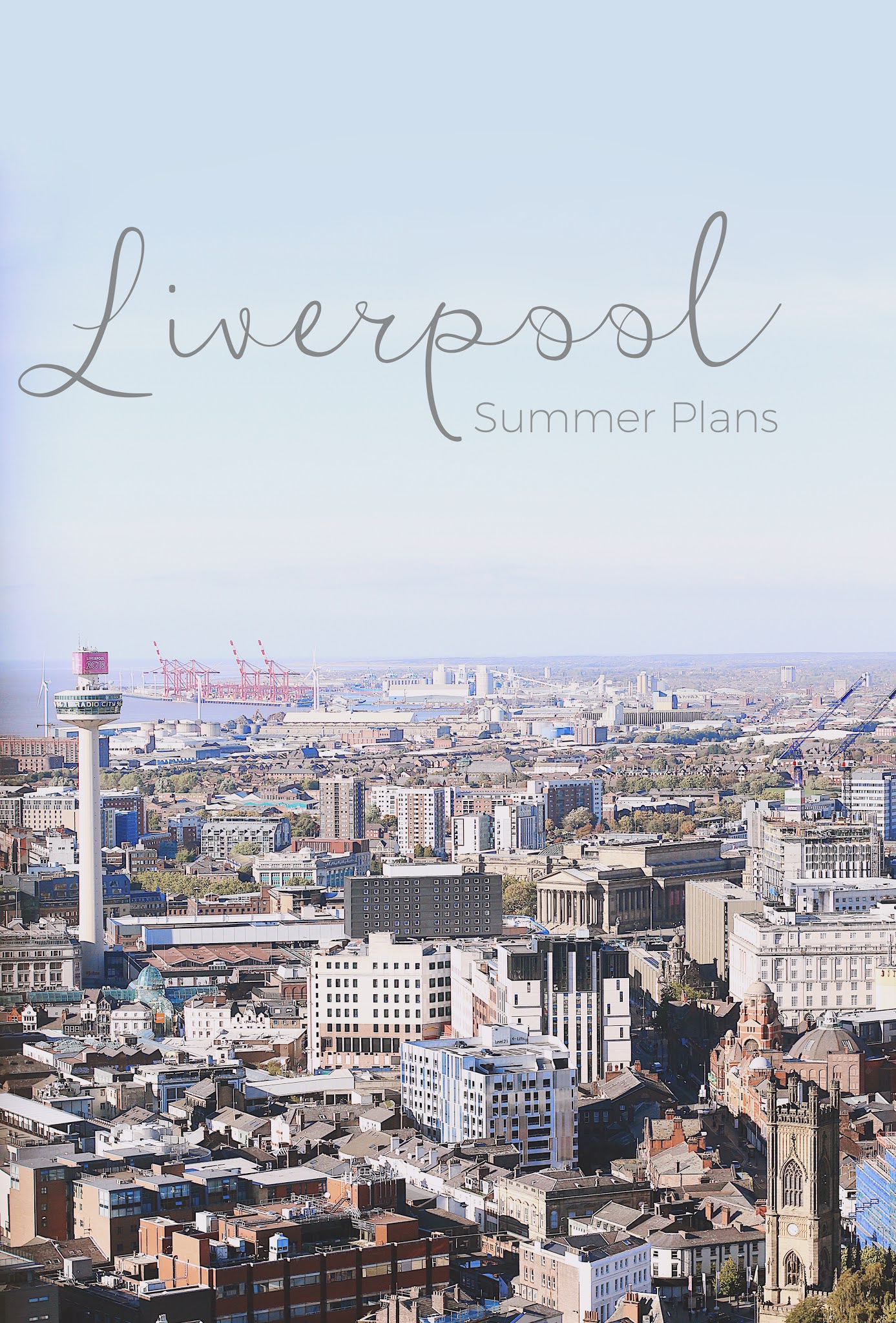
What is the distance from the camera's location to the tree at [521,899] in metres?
19.2

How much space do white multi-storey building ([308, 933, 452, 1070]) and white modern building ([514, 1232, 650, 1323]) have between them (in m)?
4.86

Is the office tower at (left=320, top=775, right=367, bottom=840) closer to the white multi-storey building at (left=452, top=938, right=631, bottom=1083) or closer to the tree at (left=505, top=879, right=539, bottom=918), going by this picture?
the tree at (left=505, top=879, right=539, bottom=918)

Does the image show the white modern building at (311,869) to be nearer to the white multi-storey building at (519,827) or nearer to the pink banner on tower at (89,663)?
the white multi-storey building at (519,827)

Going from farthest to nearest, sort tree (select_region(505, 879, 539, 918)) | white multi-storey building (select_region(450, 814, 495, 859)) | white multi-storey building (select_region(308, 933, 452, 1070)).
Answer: white multi-storey building (select_region(450, 814, 495, 859)) → tree (select_region(505, 879, 539, 918)) → white multi-storey building (select_region(308, 933, 452, 1070))

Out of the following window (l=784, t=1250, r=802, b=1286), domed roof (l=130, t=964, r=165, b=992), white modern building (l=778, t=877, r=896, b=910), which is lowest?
window (l=784, t=1250, r=802, b=1286)

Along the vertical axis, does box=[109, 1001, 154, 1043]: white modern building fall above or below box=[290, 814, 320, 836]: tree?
below

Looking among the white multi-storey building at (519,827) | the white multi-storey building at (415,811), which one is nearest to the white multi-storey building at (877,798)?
the white multi-storey building at (519,827)

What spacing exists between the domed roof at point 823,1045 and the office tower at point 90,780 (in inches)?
221

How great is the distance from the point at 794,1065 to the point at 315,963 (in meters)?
3.10

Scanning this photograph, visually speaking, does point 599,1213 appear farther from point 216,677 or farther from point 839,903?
point 216,677

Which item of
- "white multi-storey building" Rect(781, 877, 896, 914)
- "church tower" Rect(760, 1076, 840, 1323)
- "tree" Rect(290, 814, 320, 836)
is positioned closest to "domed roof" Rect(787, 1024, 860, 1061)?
"white multi-storey building" Rect(781, 877, 896, 914)

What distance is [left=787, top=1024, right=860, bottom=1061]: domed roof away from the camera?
11.7 m

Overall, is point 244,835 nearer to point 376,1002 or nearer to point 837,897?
point 837,897

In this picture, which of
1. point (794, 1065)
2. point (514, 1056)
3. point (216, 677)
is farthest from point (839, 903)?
A: point (216, 677)
